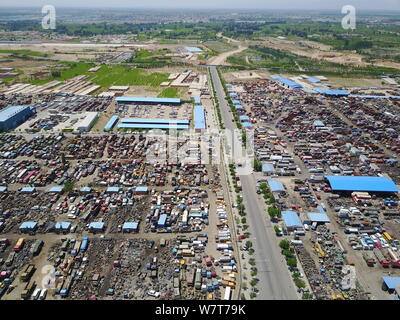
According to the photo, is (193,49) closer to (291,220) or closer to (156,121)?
(156,121)

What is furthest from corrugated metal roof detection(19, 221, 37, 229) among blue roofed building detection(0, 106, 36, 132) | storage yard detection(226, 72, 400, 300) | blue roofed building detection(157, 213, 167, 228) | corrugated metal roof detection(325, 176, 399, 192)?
corrugated metal roof detection(325, 176, 399, 192)

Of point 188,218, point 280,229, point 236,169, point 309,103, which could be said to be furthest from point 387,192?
point 309,103

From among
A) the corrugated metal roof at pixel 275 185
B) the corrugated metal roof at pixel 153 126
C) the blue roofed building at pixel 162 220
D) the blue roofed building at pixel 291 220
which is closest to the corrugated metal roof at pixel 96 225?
the blue roofed building at pixel 162 220

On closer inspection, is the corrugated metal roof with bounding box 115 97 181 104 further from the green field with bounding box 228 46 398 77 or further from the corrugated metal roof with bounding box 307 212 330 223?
the green field with bounding box 228 46 398 77

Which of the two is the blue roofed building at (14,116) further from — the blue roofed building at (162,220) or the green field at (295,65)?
the green field at (295,65)

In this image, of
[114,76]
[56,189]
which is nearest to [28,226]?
[56,189]

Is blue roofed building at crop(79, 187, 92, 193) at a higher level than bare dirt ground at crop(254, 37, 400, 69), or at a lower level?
lower
